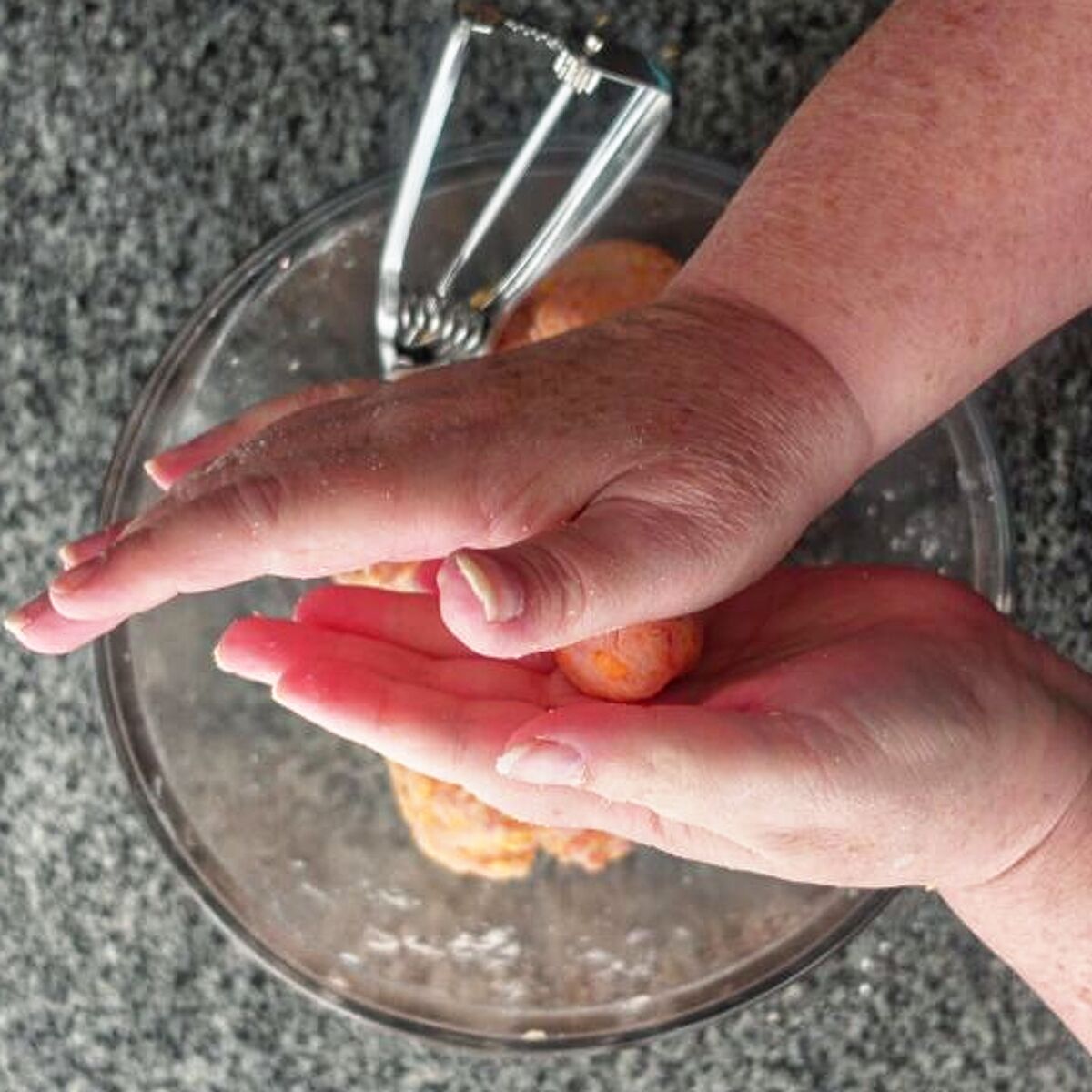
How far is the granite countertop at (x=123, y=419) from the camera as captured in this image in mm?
588

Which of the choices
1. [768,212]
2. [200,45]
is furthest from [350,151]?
[768,212]

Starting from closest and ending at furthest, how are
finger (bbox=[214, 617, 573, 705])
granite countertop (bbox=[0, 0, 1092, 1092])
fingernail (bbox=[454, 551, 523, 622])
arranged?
fingernail (bbox=[454, 551, 523, 622]), finger (bbox=[214, 617, 573, 705]), granite countertop (bbox=[0, 0, 1092, 1092])

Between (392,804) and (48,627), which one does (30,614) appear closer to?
(48,627)

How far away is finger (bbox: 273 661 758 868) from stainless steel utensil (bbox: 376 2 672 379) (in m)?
0.12

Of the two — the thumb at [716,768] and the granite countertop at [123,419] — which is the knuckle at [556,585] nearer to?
the thumb at [716,768]

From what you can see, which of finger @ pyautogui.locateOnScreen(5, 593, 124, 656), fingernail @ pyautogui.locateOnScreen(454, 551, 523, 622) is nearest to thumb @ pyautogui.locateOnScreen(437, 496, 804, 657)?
fingernail @ pyautogui.locateOnScreen(454, 551, 523, 622)

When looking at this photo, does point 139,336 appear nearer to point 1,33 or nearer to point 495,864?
point 1,33

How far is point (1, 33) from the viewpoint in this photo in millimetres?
588

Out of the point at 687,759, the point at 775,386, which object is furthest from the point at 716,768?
the point at 775,386

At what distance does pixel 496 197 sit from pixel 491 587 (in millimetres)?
202

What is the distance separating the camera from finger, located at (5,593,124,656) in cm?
39

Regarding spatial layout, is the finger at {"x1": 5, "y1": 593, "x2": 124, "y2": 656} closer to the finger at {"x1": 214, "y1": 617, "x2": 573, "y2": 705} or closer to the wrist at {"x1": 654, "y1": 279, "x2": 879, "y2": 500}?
the finger at {"x1": 214, "y1": 617, "x2": 573, "y2": 705}

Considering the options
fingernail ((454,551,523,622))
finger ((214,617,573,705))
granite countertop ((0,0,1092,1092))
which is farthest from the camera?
granite countertop ((0,0,1092,1092))

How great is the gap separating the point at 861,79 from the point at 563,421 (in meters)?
0.15
